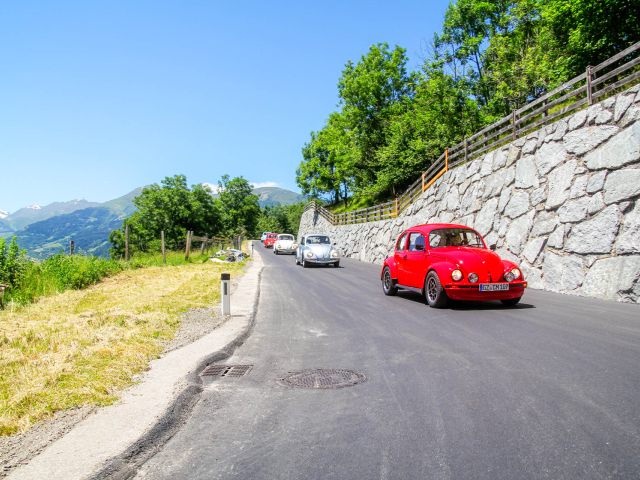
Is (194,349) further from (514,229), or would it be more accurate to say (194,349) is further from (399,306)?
(514,229)

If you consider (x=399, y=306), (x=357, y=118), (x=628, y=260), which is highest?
(x=357, y=118)

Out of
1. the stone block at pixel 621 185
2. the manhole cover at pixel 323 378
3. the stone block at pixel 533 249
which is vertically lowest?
the manhole cover at pixel 323 378

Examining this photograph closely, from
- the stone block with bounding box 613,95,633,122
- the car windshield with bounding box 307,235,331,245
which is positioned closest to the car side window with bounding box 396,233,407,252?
the stone block with bounding box 613,95,633,122

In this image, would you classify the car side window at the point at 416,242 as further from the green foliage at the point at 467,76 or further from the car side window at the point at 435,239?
the green foliage at the point at 467,76

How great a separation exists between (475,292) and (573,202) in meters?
5.71

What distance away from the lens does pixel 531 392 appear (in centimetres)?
404

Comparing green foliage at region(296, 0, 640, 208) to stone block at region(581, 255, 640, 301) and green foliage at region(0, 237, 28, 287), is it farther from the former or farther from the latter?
green foliage at region(0, 237, 28, 287)

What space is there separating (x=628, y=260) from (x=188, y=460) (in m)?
10.6

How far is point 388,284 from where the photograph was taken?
38.5ft

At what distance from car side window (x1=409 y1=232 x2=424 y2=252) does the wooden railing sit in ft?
21.6

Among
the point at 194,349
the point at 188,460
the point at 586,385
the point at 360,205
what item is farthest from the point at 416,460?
the point at 360,205

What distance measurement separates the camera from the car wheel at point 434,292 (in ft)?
30.0

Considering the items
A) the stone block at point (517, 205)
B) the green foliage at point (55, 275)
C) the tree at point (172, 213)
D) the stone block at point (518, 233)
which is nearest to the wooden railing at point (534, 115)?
the stone block at point (517, 205)

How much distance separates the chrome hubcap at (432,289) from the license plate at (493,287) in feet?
3.02
